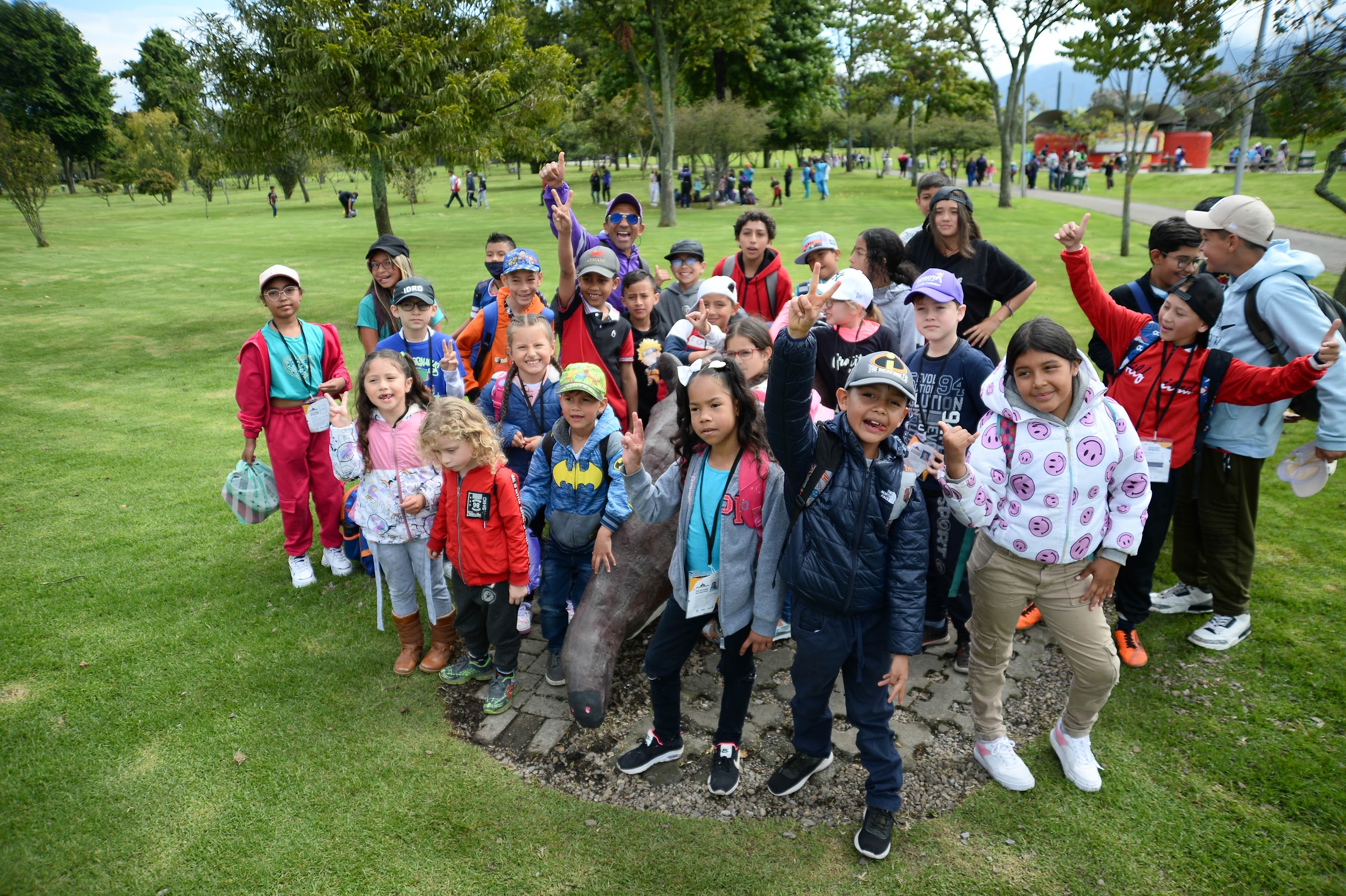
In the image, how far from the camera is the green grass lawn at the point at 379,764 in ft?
11.9

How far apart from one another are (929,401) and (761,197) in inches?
1581

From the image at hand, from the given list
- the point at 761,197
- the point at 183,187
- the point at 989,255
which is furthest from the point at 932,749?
the point at 183,187

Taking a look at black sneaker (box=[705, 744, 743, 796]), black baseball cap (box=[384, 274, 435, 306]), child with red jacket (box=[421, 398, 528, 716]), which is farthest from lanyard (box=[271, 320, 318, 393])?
black sneaker (box=[705, 744, 743, 796])

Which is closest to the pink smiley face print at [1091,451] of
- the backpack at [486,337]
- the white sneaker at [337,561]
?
the backpack at [486,337]

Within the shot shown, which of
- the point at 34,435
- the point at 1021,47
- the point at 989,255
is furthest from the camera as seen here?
the point at 1021,47

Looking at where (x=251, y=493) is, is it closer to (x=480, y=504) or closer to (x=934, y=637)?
(x=480, y=504)

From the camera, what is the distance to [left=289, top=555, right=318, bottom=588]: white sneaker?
630cm

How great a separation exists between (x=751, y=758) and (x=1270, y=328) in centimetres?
408

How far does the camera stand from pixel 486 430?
4.52 metres

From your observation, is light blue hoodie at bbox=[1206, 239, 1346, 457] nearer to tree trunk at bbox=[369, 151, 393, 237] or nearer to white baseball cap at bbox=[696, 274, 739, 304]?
white baseball cap at bbox=[696, 274, 739, 304]

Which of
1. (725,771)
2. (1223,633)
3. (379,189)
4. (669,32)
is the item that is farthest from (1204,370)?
(669,32)

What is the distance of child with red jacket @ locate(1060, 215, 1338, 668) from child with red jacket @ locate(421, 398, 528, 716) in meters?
3.65

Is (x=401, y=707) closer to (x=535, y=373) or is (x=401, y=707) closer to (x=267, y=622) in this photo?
(x=267, y=622)

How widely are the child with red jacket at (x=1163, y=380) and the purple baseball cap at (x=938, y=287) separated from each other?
0.68 meters
